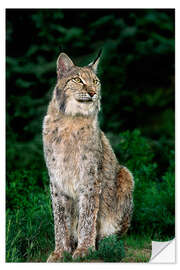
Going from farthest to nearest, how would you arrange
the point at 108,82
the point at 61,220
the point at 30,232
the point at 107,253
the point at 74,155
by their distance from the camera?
the point at 108,82, the point at 30,232, the point at 61,220, the point at 74,155, the point at 107,253

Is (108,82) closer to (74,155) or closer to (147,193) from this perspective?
(147,193)

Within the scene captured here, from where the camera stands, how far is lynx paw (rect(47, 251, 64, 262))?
5.66m

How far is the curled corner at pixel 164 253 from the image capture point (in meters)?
5.58

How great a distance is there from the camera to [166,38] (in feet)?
37.1

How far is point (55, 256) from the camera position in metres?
5.71

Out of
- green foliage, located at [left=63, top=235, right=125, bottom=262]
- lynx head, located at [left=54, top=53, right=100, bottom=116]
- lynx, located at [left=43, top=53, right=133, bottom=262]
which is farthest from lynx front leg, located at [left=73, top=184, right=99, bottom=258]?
lynx head, located at [left=54, top=53, right=100, bottom=116]

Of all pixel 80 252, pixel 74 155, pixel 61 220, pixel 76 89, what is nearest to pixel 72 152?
pixel 74 155

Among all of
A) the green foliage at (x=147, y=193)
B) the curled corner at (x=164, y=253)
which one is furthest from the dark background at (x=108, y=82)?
the curled corner at (x=164, y=253)

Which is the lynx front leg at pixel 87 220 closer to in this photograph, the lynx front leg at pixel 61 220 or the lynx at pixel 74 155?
the lynx at pixel 74 155

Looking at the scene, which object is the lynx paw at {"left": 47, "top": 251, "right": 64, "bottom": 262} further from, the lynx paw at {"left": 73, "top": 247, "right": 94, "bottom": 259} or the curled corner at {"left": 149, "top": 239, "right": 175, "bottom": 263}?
the curled corner at {"left": 149, "top": 239, "right": 175, "bottom": 263}

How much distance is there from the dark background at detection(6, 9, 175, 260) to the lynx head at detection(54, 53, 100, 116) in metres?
2.49

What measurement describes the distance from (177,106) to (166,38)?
18.6ft

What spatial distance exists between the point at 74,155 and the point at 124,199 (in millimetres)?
1129

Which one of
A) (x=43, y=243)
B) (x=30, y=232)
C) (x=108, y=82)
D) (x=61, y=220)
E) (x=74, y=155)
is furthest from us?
(x=108, y=82)
